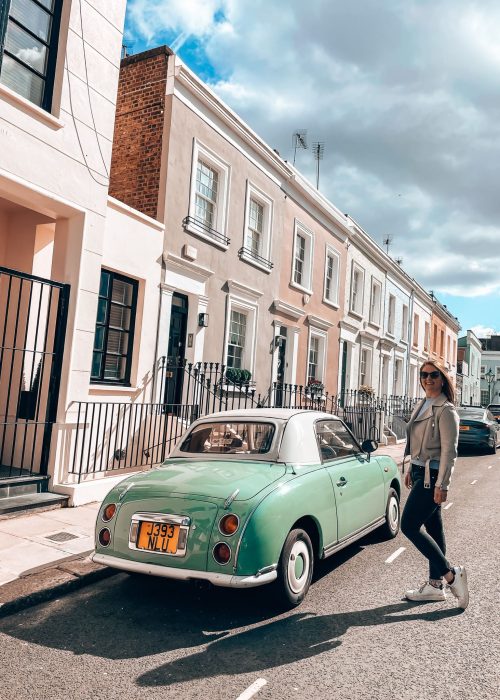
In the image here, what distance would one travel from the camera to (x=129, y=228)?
9.59 metres

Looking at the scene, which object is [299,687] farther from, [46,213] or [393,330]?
[393,330]

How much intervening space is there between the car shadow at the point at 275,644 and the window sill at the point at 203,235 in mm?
8243

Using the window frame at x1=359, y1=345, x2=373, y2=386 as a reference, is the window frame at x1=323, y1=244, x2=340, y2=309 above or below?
above

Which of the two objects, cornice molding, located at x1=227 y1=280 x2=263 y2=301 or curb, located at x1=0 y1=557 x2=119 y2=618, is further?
cornice molding, located at x1=227 y1=280 x2=263 y2=301

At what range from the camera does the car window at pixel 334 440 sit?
5406mm

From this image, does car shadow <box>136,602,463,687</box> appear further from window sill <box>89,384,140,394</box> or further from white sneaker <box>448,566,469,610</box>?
window sill <box>89,384,140,394</box>

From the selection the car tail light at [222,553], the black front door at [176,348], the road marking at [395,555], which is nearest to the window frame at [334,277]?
the black front door at [176,348]

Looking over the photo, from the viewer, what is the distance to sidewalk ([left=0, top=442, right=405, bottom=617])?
4.46m

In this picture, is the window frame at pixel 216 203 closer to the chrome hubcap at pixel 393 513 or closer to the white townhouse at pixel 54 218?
the white townhouse at pixel 54 218

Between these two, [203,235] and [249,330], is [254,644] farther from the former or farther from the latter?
[249,330]

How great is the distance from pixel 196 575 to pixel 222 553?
228mm

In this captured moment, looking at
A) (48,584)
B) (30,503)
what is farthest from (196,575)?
(30,503)

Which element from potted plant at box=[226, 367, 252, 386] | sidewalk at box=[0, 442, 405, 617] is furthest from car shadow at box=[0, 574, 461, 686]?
potted plant at box=[226, 367, 252, 386]

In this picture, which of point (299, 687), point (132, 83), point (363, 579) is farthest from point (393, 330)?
point (299, 687)
